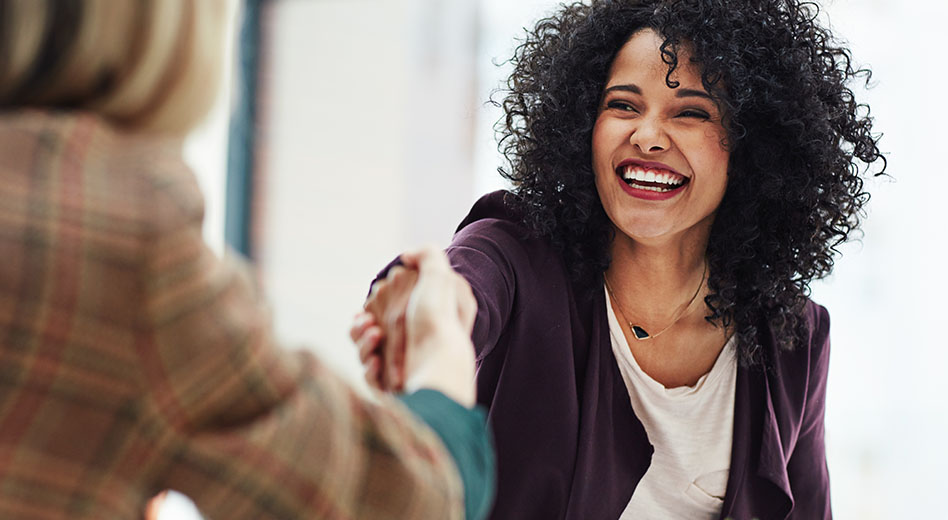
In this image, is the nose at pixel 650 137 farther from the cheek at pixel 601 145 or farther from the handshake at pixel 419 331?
the handshake at pixel 419 331

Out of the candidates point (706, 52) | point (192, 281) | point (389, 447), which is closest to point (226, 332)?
point (192, 281)

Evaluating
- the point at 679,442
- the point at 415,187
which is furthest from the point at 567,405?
the point at 415,187

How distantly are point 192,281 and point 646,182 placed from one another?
995mm

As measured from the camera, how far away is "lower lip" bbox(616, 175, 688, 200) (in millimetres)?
1521

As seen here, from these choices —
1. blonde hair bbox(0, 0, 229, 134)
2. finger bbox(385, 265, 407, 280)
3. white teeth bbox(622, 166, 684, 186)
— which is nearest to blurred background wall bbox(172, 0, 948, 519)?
white teeth bbox(622, 166, 684, 186)

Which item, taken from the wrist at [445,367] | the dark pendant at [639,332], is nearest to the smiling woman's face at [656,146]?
the dark pendant at [639,332]

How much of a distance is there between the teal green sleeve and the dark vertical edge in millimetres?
2596

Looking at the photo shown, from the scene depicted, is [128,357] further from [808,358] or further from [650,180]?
[808,358]

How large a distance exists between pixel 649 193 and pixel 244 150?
2114 mm

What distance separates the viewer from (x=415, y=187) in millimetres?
3285

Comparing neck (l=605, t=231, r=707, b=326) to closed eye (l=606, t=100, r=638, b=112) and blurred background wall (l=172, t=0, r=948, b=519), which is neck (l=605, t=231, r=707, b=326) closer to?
closed eye (l=606, t=100, r=638, b=112)

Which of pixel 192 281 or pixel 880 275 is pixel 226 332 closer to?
pixel 192 281

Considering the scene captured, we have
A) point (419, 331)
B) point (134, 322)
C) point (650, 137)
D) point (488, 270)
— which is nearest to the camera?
point (134, 322)

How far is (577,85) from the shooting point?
1628 mm
